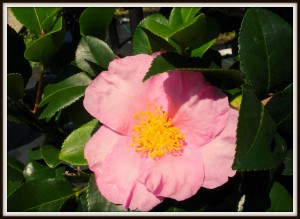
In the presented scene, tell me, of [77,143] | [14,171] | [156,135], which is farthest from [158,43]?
[14,171]

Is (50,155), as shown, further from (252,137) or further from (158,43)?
(252,137)

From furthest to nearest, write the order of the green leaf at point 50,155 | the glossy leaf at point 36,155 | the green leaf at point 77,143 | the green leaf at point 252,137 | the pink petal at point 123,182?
the glossy leaf at point 36,155, the green leaf at point 50,155, the green leaf at point 77,143, the pink petal at point 123,182, the green leaf at point 252,137

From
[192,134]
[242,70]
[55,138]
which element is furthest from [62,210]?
[242,70]

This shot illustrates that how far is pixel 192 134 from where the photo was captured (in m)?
0.66

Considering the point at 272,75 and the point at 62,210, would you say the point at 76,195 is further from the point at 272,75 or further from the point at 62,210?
the point at 272,75

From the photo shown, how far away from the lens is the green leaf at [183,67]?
0.59 m

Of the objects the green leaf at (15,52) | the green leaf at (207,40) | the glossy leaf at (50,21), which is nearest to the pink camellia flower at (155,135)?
the green leaf at (207,40)

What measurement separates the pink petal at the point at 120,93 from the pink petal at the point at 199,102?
0.03 metres

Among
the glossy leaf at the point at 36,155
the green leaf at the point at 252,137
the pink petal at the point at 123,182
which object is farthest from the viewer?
the glossy leaf at the point at 36,155

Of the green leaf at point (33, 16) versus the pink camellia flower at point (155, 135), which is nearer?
the pink camellia flower at point (155, 135)

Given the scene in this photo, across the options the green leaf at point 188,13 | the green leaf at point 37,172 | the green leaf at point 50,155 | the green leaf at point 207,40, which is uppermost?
the green leaf at point 188,13

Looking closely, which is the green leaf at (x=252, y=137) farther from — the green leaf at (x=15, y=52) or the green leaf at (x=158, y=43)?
the green leaf at (x=15, y=52)

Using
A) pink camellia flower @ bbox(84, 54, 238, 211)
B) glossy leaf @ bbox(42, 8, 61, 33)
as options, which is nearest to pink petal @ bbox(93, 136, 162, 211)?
pink camellia flower @ bbox(84, 54, 238, 211)

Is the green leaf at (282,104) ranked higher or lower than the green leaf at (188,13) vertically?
lower
